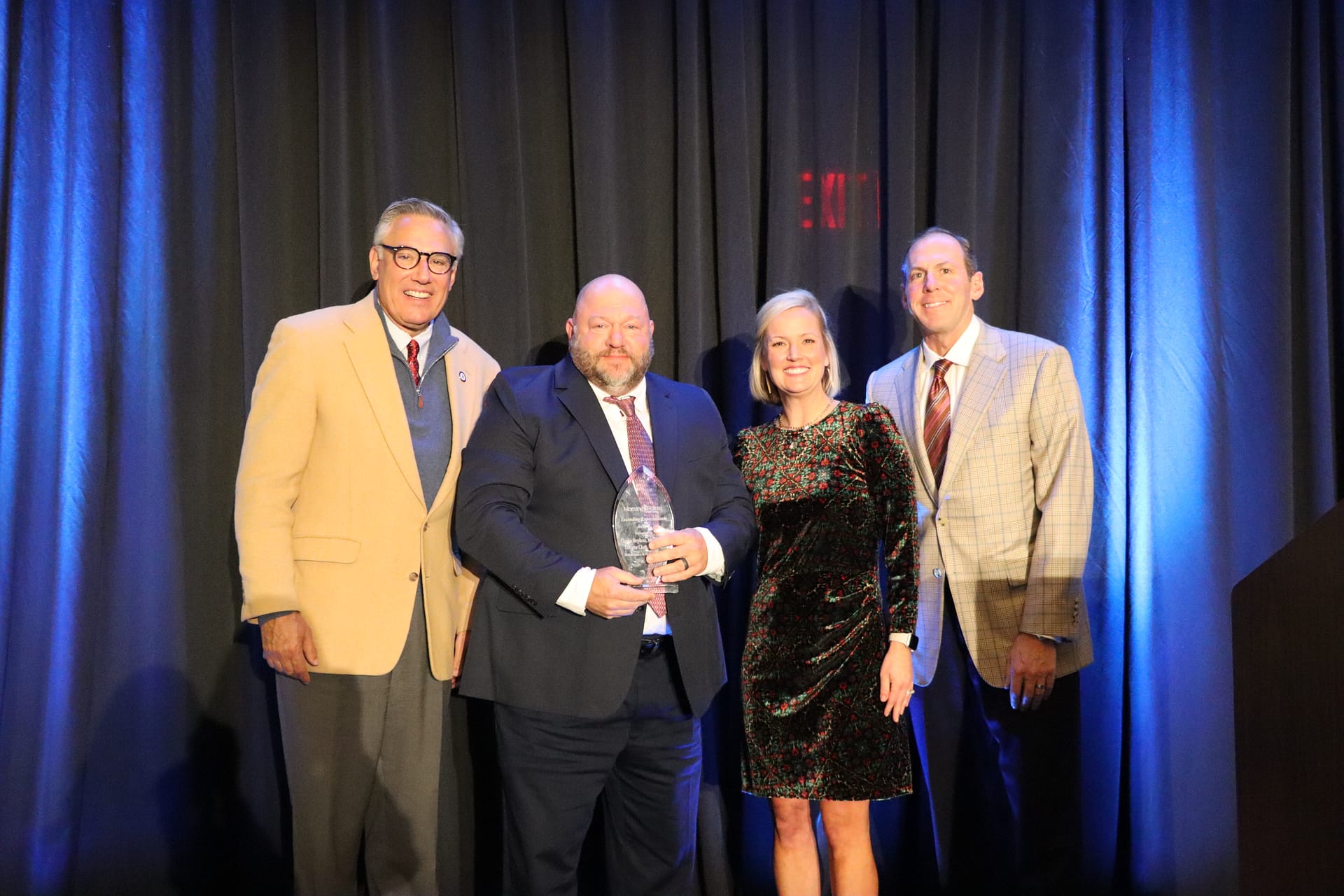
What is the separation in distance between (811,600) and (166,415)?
2042 mm

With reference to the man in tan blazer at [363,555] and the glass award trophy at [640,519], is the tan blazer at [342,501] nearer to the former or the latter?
the man in tan blazer at [363,555]

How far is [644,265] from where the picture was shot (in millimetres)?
3119

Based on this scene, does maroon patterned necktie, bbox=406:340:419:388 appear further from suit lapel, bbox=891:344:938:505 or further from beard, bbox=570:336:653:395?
suit lapel, bbox=891:344:938:505

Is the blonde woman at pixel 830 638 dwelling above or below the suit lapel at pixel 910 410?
below

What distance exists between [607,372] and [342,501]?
2.38ft

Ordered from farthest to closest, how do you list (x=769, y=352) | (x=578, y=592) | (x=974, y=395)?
(x=974, y=395) < (x=769, y=352) < (x=578, y=592)

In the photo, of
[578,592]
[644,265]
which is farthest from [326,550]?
[644,265]

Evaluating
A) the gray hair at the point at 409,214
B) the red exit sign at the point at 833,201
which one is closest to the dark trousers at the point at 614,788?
the gray hair at the point at 409,214

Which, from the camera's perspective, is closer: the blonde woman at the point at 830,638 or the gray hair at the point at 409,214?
the blonde woman at the point at 830,638

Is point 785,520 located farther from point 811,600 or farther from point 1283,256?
point 1283,256

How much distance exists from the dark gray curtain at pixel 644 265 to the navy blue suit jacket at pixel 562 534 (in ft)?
2.52

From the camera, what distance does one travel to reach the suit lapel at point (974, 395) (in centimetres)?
253

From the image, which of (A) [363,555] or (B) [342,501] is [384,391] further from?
(A) [363,555]

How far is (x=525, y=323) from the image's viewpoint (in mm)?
3012
